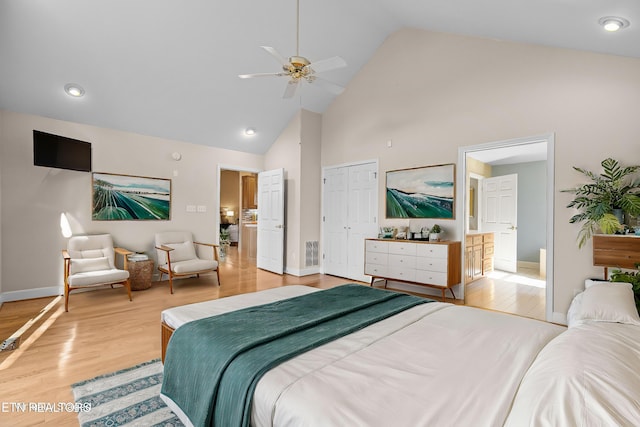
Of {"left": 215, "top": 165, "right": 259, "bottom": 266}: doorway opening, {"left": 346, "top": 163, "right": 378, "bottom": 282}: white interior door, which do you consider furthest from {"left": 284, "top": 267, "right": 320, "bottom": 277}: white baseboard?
{"left": 215, "top": 165, "right": 259, "bottom": 266}: doorway opening

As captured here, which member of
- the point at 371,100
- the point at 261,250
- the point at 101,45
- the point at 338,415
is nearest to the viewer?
the point at 338,415

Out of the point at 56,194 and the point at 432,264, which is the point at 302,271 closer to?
the point at 432,264

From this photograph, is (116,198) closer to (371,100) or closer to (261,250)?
(261,250)

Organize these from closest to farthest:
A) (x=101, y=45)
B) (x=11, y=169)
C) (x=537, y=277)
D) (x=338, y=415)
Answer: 1. (x=338, y=415)
2. (x=101, y=45)
3. (x=11, y=169)
4. (x=537, y=277)

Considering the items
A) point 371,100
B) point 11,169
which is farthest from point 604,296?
point 11,169

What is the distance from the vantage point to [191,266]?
4957mm

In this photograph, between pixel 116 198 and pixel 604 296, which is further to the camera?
pixel 116 198

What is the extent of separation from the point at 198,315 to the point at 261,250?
4.72 metres

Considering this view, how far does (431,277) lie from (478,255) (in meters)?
1.83

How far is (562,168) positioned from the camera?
12.0ft

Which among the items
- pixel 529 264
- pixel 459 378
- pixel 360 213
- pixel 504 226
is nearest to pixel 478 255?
pixel 504 226

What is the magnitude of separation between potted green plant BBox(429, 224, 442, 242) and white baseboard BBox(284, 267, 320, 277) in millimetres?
2501

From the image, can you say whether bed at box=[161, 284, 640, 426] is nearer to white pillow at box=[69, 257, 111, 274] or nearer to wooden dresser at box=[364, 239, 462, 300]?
wooden dresser at box=[364, 239, 462, 300]

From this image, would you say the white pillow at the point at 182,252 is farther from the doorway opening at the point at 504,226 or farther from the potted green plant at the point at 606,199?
the potted green plant at the point at 606,199
